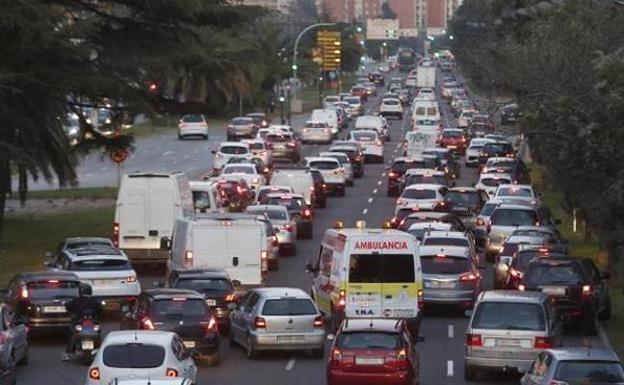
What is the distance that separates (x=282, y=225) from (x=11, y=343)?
22.5 meters

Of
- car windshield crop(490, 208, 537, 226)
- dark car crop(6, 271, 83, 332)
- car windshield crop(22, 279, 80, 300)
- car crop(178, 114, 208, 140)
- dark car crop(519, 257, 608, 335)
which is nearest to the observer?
dark car crop(6, 271, 83, 332)

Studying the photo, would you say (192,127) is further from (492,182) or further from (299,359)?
(299,359)

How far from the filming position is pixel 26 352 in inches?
1233

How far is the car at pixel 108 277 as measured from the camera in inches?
1478

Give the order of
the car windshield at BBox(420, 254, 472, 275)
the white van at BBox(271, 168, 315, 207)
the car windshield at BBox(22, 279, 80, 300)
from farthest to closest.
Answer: the white van at BBox(271, 168, 315, 207) < the car windshield at BBox(420, 254, 472, 275) < the car windshield at BBox(22, 279, 80, 300)

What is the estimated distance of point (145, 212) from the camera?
152 feet

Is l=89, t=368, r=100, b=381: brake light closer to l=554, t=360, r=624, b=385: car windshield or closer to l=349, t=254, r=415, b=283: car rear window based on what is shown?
l=554, t=360, r=624, b=385: car windshield

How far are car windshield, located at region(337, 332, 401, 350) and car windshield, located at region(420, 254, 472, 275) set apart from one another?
10.8 meters

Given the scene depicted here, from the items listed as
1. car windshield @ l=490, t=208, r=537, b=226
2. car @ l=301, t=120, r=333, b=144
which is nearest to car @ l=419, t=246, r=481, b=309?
car windshield @ l=490, t=208, r=537, b=226

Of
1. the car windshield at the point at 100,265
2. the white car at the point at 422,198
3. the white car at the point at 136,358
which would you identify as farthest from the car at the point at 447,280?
the white car at the point at 422,198

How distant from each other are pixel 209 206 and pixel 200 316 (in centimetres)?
2133

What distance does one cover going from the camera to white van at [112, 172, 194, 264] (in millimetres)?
46156

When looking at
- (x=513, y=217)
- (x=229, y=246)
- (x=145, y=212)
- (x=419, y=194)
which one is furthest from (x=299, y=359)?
(x=419, y=194)

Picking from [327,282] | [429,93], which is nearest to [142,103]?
[327,282]
